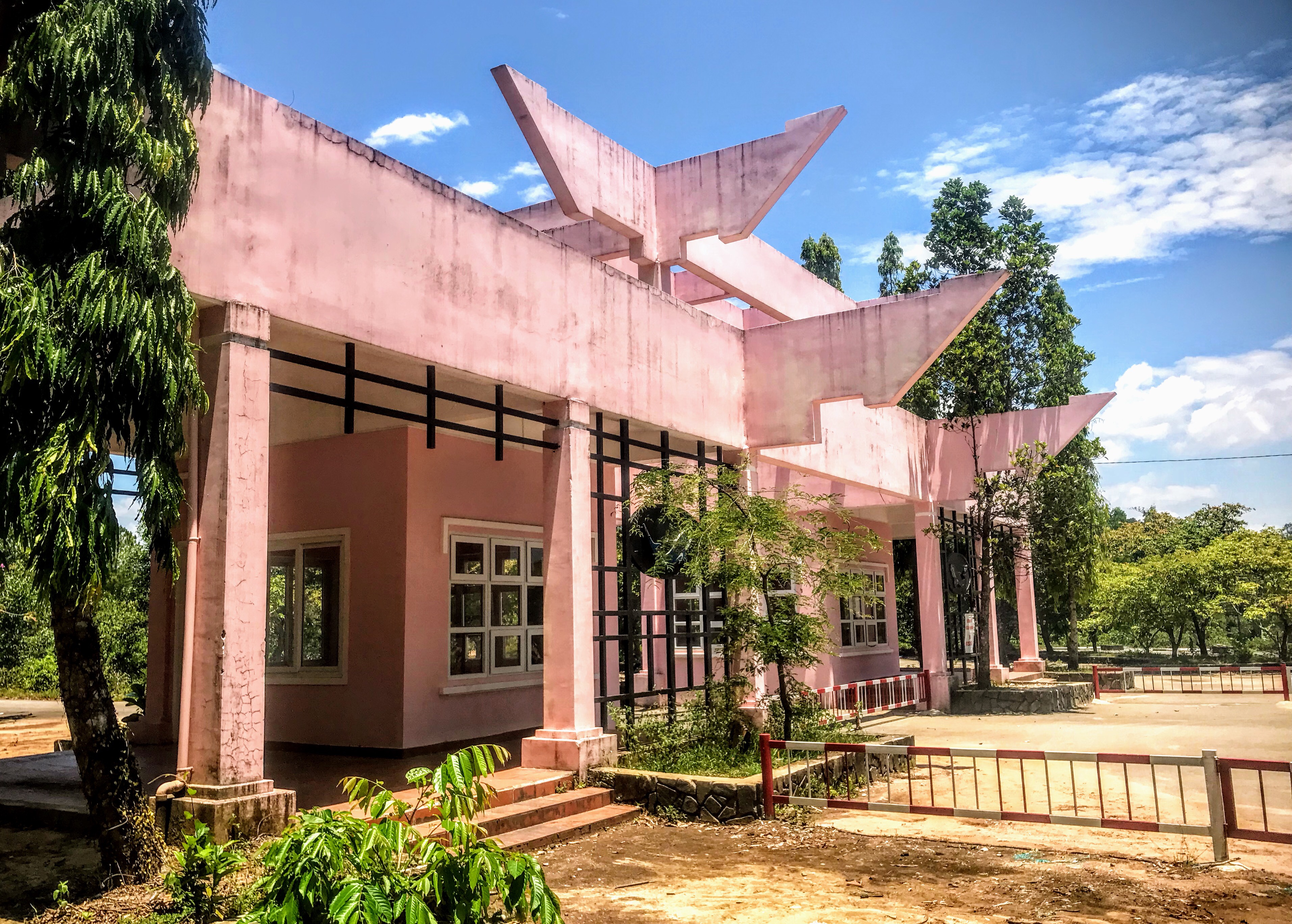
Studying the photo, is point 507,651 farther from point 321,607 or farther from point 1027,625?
A: point 1027,625

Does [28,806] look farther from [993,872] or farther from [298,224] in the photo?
[993,872]

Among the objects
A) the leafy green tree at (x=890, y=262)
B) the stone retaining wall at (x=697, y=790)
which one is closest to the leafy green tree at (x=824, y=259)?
the leafy green tree at (x=890, y=262)

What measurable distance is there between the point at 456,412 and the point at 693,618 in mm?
5081

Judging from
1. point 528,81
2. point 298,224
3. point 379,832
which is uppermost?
point 528,81

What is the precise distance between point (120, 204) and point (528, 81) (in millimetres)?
5808

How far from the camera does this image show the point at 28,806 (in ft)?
24.4

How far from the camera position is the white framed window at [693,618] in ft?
38.0

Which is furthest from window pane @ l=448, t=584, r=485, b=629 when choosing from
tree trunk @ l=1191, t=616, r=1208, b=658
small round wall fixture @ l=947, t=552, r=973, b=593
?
tree trunk @ l=1191, t=616, r=1208, b=658

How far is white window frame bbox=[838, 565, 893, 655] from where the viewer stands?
2048cm

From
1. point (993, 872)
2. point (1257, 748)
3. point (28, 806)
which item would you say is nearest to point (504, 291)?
point (28, 806)

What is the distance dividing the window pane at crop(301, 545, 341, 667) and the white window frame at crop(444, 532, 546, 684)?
4.17 ft

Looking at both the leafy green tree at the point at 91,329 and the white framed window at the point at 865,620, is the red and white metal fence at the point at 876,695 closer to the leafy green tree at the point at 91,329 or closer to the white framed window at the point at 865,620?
the white framed window at the point at 865,620

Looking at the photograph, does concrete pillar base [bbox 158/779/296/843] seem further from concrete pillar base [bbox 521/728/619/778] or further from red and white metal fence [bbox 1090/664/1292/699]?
red and white metal fence [bbox 1090/664/1292/699]

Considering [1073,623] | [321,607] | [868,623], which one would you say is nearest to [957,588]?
[868,623]
